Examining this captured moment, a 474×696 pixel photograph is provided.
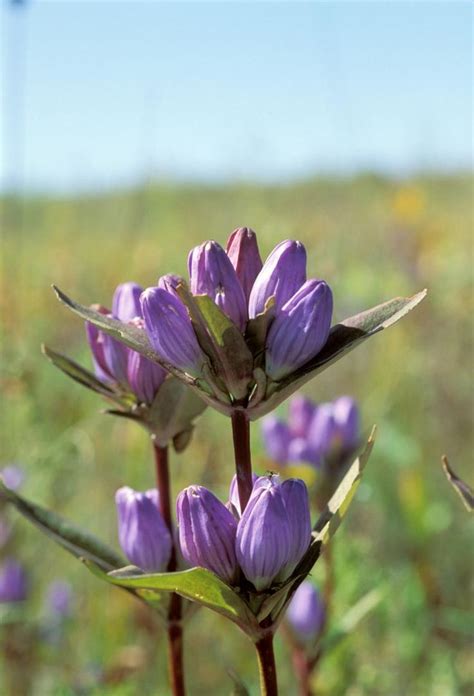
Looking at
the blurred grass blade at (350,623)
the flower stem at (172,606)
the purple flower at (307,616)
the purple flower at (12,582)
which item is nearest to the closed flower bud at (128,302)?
the flower stem at (172,606)

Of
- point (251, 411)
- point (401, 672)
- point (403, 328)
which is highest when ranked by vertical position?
point (251, 411)

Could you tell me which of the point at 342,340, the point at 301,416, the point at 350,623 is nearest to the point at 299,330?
Answer: the point at 342,340

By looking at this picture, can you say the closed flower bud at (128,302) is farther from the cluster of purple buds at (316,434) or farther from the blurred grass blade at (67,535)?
the cluster of purple buds at (316,434)

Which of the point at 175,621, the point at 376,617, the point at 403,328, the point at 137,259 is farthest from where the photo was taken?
the point at 137,259

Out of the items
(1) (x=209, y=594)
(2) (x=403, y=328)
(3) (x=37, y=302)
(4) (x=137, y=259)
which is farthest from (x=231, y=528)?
(4) (x=137, y=259)

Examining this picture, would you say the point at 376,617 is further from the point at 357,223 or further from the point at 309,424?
the point at 357,223

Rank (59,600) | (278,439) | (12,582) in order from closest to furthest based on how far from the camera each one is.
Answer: (278,439) → (12,582) → (59,600)

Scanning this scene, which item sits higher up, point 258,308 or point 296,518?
point 258,308

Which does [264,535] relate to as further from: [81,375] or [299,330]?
[81,375]
